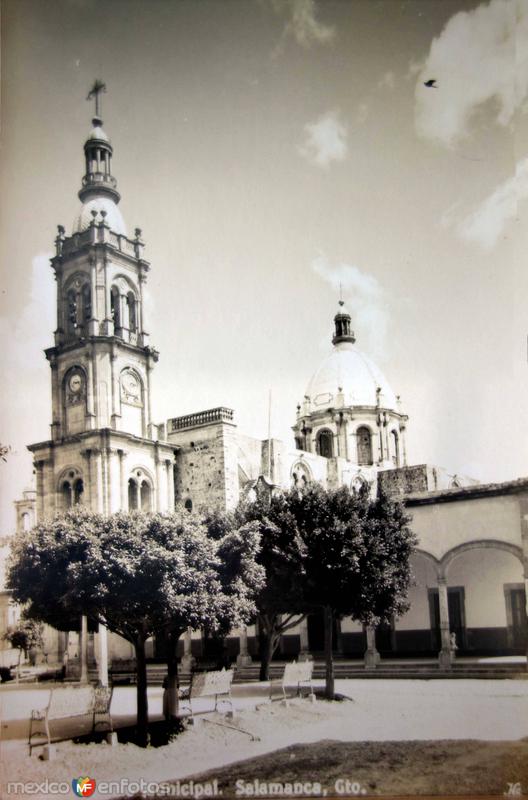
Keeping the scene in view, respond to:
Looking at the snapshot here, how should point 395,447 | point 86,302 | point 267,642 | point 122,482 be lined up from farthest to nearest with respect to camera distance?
1. point 395,447
2. point 122,482
3. point 86,302
4. point 267,642

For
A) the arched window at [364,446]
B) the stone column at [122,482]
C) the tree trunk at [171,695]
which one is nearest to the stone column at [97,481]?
the stone column at [122,482]

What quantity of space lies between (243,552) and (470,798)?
19.8 feet

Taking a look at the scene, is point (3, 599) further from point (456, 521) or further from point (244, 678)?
point (456, 521)

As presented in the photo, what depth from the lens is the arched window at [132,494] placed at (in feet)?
95.9

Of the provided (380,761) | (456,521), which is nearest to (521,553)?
(456,521)

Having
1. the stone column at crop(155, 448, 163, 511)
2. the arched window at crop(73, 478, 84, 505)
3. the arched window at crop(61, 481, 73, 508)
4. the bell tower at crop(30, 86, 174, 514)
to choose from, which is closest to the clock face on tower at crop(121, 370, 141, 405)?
the bell tower at crop(30, 86, 174, 514)

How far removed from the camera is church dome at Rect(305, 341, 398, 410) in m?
48.5

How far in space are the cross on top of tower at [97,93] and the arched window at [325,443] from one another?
120 feet

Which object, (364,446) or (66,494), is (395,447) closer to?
(364,446)

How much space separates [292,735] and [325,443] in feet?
→ 119

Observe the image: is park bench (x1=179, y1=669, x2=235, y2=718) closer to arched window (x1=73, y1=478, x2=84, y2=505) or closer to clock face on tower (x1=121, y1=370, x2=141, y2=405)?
arched window (x1=73, y1=478, x2=84, y2=505)

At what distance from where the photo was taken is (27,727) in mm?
11430

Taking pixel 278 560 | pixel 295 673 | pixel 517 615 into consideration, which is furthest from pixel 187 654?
pixel 295 673

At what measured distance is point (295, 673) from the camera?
1521 centimetres
